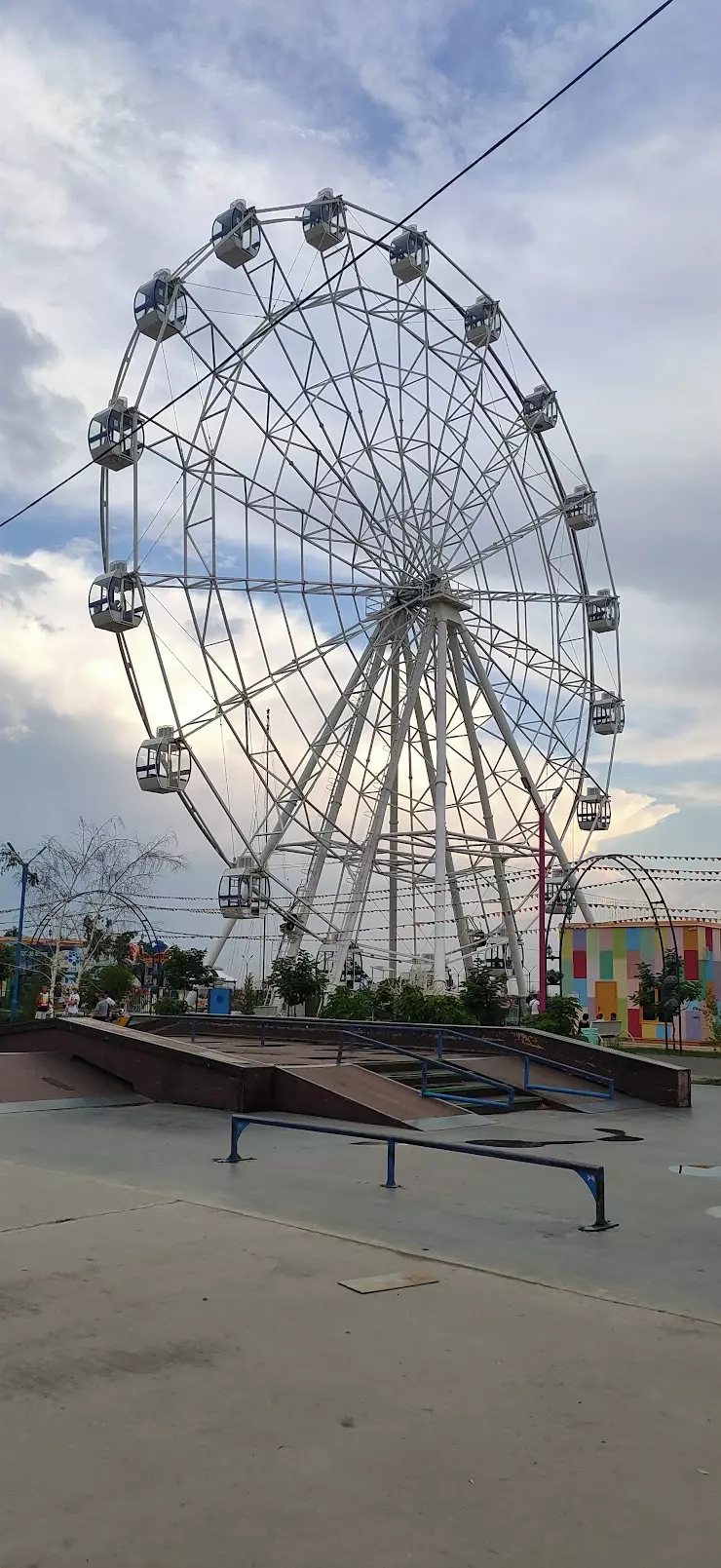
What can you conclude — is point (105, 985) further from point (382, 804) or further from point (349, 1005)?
point (382, 804)

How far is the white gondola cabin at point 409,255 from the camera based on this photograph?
32.4 m

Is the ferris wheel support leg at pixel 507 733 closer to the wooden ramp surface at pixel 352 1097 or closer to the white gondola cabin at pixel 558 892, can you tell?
the white gondola cabin at pixel 558 892

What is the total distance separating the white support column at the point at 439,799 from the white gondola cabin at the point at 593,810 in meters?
6.70

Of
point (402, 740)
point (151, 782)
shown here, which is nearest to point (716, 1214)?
point (151, 782)

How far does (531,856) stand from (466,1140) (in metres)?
25.9

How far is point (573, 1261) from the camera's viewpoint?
7.12m

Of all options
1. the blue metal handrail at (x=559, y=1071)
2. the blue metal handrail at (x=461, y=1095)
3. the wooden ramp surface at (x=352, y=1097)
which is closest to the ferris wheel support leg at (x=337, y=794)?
the blue metal handrail at (x=559, y=1071)

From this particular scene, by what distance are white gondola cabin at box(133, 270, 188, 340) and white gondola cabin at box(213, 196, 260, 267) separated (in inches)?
54.2

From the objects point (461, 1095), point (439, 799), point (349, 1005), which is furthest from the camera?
point (439, 799)

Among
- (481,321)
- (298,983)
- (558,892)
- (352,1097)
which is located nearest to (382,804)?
(298,983)

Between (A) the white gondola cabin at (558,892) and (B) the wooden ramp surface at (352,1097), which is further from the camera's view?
(A) the white gondola cabin at (558,892)

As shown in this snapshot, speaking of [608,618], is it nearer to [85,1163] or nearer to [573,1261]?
[85,1163]

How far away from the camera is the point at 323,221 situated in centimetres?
2983

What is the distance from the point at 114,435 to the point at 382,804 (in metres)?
12.6
